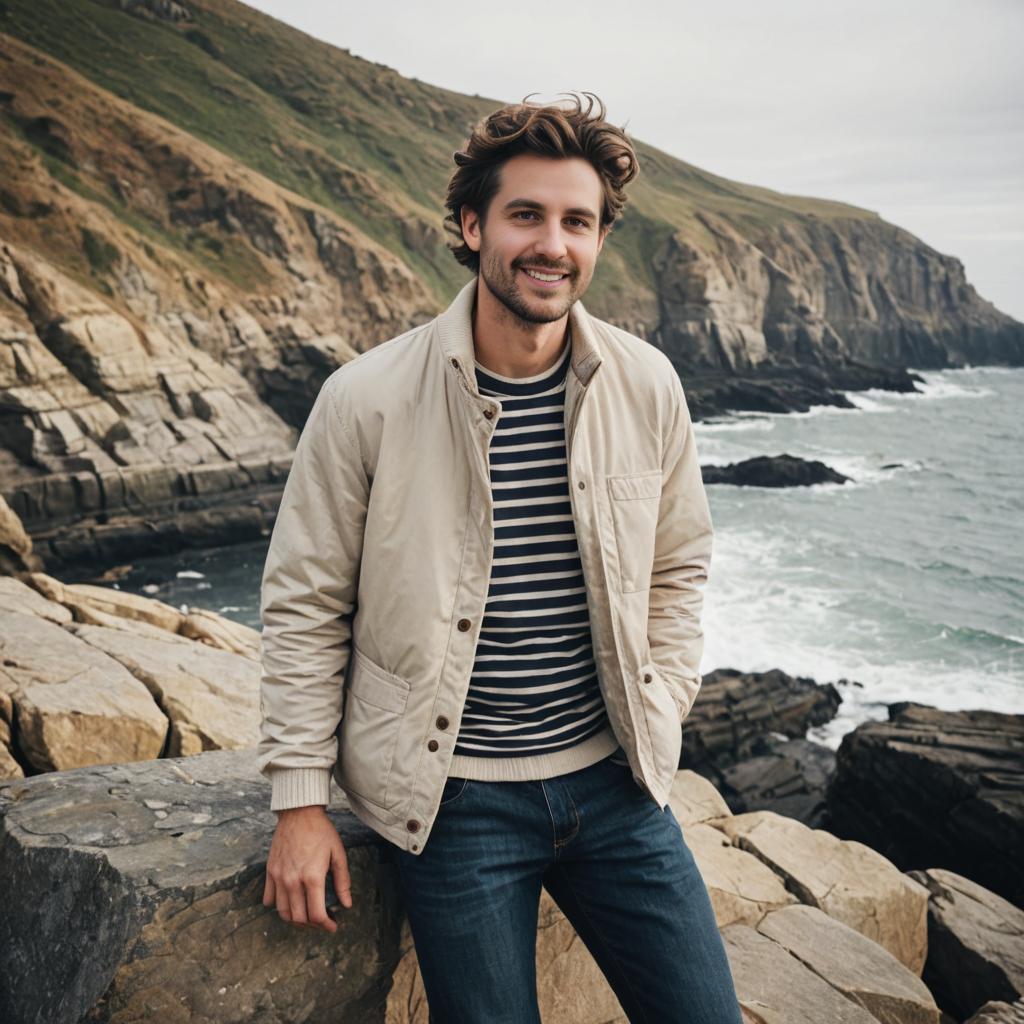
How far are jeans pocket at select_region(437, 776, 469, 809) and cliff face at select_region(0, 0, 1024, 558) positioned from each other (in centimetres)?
2225

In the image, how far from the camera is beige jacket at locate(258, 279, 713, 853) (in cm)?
225

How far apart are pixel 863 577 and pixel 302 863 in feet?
79.0

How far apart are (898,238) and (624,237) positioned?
44.3 meters


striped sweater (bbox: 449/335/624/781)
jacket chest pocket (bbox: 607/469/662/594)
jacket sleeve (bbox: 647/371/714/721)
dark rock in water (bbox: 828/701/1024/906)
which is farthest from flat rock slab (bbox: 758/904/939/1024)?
dark rock in water (bbox: 828/701/1024/906)

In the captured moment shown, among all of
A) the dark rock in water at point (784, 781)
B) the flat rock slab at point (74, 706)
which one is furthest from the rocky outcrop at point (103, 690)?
the dark rock in water at point (784, 781)

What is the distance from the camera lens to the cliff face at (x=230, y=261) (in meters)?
25.0

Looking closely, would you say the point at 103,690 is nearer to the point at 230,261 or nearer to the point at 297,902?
the point at 297,902

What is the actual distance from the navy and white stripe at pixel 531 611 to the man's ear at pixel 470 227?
17.7 inches

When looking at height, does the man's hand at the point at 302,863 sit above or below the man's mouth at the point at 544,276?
below

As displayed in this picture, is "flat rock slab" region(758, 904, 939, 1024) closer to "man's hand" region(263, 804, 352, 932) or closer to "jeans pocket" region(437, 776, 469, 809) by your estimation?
"jeans pocket" region(437, 776, 469, 809)

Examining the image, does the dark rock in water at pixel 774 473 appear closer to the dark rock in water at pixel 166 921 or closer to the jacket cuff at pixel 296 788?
the dark rock in water at pixel 166 921

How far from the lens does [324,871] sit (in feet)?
7.36

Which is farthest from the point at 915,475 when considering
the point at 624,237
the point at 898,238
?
the point at 898,238

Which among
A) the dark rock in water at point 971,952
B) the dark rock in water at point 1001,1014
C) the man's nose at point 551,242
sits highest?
the man's nose at point 551,242
